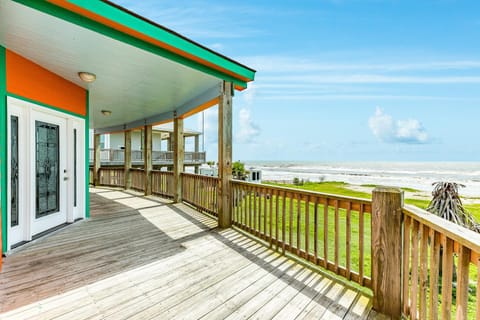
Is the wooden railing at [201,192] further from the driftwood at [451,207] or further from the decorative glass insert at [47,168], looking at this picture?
the driftwood at [451,207]

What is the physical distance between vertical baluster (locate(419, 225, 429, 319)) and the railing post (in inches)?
8.8

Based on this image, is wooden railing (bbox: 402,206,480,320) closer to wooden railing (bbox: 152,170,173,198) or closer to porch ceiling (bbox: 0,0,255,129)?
porch ceiling (bbox: 0,0,255,129)

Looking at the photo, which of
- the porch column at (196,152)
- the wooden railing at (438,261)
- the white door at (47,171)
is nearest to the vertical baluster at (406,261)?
the wooden railing at (438,261)

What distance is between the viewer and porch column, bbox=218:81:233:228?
13.8ft

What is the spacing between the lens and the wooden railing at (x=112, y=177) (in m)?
10.1

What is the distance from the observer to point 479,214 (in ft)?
29.9

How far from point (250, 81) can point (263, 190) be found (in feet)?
7.50

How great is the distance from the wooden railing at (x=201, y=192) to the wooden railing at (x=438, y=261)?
3498mm

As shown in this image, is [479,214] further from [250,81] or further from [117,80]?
[117,80]

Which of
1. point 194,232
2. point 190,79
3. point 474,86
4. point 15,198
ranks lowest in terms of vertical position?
point 194,232

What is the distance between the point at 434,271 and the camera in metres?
1.38

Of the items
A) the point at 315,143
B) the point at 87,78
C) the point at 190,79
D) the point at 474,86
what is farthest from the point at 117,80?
the point at 315,143

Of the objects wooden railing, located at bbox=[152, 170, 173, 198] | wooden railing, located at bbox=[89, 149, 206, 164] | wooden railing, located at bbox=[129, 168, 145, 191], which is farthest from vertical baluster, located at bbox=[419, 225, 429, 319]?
wooden railing, located at bbox=[89, 149, 206, 164]

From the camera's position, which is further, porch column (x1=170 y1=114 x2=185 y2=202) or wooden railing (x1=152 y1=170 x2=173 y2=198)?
wooden railing (x1=152 y1=170 x2=173 y2=198)
